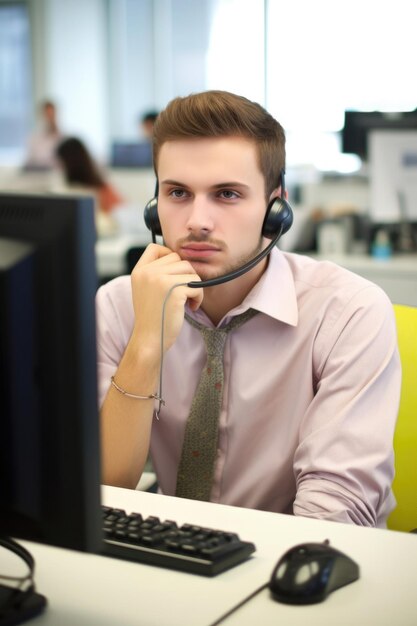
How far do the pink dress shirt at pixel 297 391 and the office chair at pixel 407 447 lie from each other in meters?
0.10

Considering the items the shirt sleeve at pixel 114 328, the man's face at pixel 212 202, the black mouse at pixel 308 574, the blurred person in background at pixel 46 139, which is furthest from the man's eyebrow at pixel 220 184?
the blurred person in background at pixel 46 139

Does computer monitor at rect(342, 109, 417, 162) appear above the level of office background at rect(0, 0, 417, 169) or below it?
below

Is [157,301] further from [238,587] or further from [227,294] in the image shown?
[238,587]

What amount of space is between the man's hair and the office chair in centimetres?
38

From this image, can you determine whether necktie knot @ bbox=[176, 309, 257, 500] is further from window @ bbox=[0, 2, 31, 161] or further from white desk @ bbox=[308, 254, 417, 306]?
window @ bbox=[0, 2, 31, 161]

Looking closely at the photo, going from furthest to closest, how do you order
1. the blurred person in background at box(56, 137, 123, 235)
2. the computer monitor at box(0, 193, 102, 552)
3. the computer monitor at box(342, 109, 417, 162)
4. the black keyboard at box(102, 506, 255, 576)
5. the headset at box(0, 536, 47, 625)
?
1. the blurred person in background at box(56, 137, 123, 235)
2. the computer monitor at box(342, 109, 417, 162)
3. the black keyboard at box(102, 506, 255, 576)
4. the headset at box(0, 536, 47, 625)
5. the computer monitor at box(0, 193, 102, 552)

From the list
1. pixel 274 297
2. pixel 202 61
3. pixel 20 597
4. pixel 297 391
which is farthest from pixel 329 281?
pixel 202 61

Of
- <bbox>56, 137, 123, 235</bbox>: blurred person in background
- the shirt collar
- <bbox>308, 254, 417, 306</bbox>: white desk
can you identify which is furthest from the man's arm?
<bbox>56, 137, 123, 235</bbox>: blurred person in background

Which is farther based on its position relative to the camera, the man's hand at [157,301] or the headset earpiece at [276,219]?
the headset earpiece at [276,219]

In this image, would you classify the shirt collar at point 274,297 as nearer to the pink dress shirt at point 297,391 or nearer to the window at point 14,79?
the pink dress shirt at point 297,391

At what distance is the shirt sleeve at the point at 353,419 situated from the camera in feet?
4.28

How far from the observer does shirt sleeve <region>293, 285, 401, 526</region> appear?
4.28 feet

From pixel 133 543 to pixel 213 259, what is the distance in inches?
23.5

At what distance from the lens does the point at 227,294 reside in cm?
161
